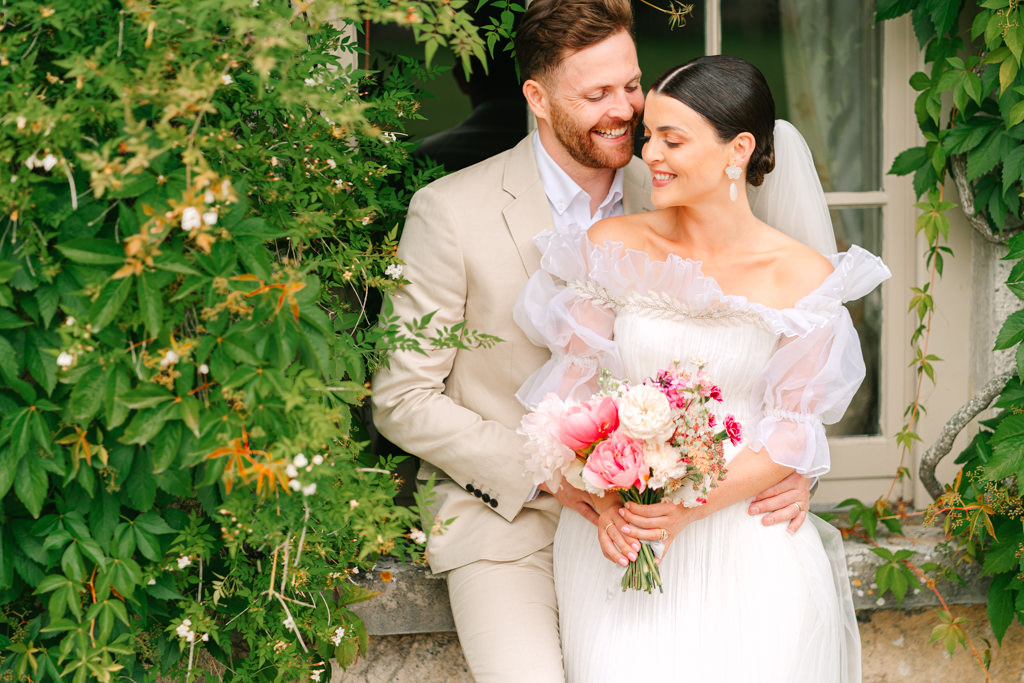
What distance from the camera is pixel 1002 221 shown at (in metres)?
2.66

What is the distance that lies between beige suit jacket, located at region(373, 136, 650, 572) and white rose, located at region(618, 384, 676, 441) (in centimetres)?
58

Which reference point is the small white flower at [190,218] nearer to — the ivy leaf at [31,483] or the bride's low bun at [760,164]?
the ivy leaf at [31,483]

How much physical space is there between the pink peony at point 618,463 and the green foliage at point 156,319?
398 mm

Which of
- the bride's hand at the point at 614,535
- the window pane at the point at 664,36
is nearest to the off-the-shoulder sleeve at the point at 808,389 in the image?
the bride's hand at the point at 614,535

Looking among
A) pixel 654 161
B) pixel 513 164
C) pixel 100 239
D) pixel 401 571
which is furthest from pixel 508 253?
pixel 100 239

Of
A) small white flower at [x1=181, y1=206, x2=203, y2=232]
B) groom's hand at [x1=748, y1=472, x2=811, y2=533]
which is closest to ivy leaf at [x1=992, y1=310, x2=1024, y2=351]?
groom's hand at [x1=748, y1=472, x2=811, y2=533]

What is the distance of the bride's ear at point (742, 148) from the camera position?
2.19m

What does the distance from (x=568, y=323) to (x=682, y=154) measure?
1.57ft

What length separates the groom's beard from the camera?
8.26 feet

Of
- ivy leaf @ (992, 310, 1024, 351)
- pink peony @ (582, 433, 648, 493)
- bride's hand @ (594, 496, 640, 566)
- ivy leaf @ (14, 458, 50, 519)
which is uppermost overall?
ivy leaf @ (14, 458, 50, 519)

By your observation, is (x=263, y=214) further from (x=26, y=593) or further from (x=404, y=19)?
(x=26, y=593)

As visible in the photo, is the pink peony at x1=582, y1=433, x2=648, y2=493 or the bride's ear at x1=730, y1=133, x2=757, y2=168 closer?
the pink peony at x1=582, y1=433, x2=648, y2=493

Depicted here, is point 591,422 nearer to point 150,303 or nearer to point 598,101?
point 150,303

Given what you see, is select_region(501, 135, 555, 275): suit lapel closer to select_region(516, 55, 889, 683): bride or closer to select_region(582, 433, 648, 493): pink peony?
select_region(516, 55, 889, 683): bride
